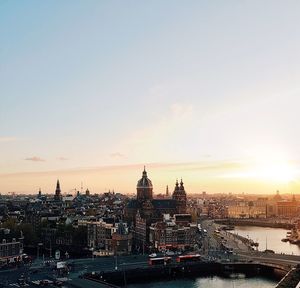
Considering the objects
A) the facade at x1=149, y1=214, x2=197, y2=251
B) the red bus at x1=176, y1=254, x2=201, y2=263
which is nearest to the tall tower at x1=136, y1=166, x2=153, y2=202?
the facade at x1=149, y1=214, x2=197, y2=251

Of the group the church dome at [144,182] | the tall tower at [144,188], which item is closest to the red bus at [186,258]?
the tall tower at [144,188]

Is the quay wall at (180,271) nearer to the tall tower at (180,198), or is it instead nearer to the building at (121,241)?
the building at (121,241)

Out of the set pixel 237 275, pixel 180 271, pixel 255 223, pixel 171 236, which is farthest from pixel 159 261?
pixel 255 223

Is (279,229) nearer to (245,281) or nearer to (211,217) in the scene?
(211,217)

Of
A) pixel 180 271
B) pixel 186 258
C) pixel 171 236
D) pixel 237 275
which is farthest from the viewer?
pixel 171 236

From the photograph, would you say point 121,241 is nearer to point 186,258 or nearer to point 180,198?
point 186,258

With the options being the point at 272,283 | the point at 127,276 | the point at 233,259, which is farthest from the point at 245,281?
the point at 127,276
